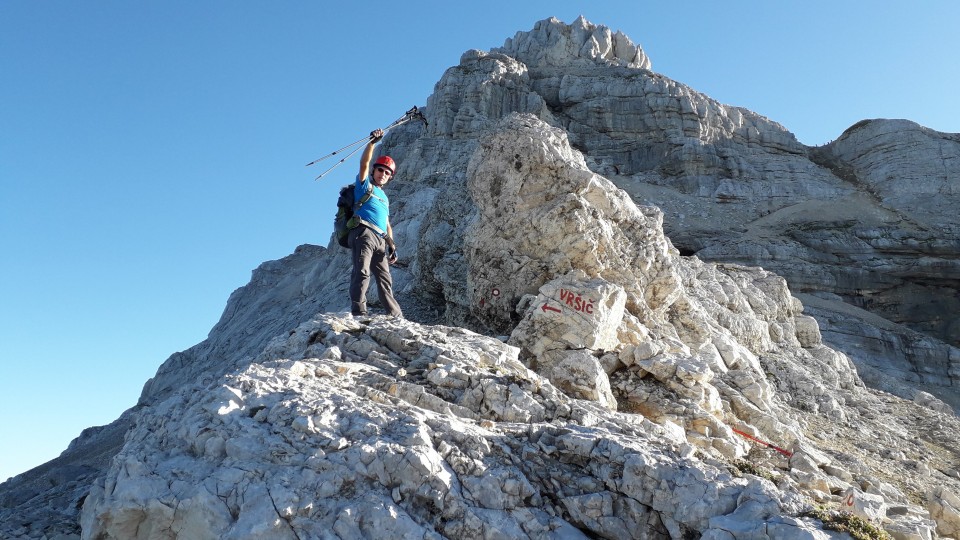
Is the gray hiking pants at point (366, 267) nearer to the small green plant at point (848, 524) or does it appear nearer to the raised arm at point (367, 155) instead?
the raised arm at point (367, 155)

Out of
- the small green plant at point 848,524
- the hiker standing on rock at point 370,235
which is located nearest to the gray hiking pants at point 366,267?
the hiker standing on rock at point 370,235

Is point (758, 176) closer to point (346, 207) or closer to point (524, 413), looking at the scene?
point (346, 207)

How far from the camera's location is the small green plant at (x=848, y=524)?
4.66 metres

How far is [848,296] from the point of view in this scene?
4353cm

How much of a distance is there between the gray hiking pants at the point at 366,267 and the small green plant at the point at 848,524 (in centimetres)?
650

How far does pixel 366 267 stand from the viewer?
984 centimetres

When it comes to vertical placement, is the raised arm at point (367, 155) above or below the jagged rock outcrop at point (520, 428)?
above

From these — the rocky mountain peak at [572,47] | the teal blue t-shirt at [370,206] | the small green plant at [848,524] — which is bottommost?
the small green plant at [848,524]

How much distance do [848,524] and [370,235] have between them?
7.18 m

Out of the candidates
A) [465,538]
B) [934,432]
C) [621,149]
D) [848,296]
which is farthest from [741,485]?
[621,149]

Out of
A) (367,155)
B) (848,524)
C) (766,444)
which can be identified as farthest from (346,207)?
(848,524)

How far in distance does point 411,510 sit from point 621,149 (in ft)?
203

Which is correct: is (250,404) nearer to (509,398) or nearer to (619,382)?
(509,398)

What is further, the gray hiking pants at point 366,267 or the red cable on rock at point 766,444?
the gray hiking pants at point 366,267
